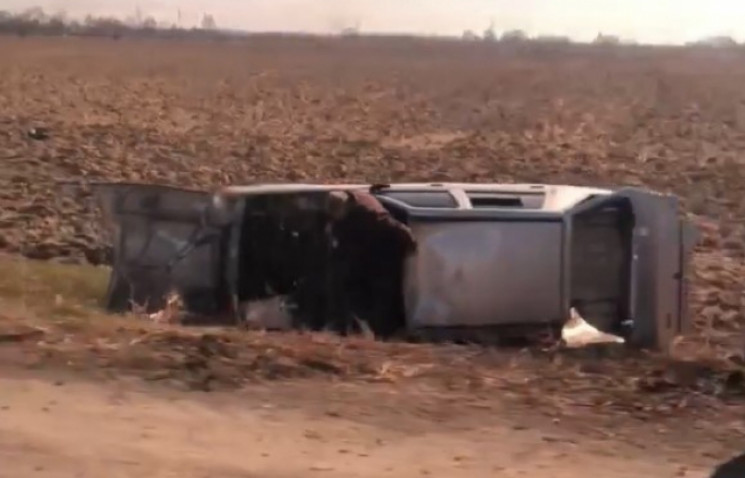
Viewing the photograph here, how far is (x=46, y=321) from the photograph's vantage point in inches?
358

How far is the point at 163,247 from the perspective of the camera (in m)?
10.7

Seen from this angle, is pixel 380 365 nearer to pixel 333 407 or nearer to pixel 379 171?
pixel 333 407

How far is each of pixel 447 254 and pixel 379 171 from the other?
14.9 meters

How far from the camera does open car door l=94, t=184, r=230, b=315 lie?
10.5 metres

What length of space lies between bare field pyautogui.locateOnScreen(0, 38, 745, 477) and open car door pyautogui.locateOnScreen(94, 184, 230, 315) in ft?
1.73

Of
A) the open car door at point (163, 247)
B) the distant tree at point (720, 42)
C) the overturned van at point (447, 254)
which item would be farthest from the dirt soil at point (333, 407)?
the distant tree at point (720, 42)

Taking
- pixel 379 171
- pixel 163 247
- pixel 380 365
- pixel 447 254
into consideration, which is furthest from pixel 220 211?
pixel 379 171

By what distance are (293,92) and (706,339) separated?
3765cm

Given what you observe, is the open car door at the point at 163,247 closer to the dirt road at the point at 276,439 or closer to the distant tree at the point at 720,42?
the dirt road at the point at 276,439

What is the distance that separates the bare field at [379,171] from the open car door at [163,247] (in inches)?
20.7

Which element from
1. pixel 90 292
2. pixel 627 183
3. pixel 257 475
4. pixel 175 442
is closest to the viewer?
pixel 257 475

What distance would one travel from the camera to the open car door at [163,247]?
415 inches

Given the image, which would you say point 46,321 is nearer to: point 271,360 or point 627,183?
point 271,360

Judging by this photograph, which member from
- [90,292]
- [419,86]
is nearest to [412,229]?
[90,292]
